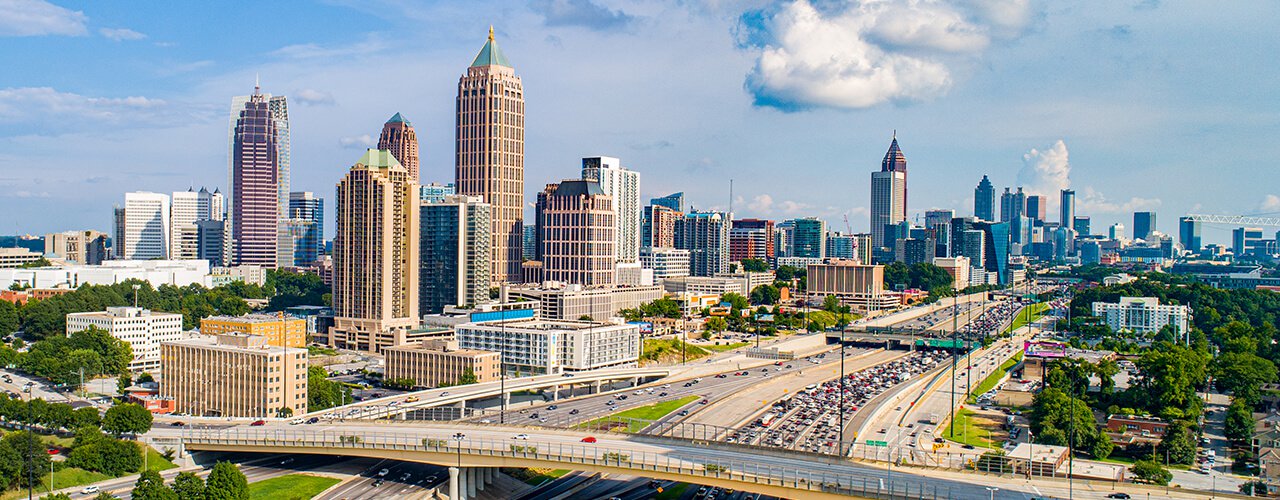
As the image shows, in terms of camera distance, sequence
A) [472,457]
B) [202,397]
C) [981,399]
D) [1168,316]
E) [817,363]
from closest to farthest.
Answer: [472,457], [202,397], [981,399], [817,363], [1168,316]

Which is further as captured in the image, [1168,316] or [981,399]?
[1168,316]

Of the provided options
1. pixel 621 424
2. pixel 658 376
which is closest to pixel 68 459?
pixel 621 424

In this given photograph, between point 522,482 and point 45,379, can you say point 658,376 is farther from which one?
point 45,379

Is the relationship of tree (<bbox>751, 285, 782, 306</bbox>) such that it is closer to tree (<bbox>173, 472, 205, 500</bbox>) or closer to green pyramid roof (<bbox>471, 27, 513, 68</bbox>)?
green pyramid roof (<bbox>471, 27, 513, 68</bbox>)

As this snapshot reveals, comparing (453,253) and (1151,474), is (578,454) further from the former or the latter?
(453,253)

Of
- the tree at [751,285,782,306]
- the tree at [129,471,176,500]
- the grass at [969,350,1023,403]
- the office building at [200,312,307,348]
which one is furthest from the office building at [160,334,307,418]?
the tree at [751,285,782,306]

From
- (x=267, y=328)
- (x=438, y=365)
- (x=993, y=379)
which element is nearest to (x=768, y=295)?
(x=993, y=379)

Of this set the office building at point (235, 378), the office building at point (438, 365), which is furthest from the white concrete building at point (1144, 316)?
the office building at point (235, 378)
